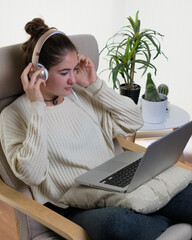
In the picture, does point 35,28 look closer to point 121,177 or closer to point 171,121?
point 121,177

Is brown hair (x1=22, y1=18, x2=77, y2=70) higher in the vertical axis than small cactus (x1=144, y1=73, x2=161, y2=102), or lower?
higher

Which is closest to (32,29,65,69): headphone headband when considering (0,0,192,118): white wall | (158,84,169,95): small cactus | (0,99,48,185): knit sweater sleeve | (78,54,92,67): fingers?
(0,99,48,185): knit sweater sleeve

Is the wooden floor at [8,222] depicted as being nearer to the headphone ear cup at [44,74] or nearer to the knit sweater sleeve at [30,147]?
the knit sweater sleeve at [30,147]

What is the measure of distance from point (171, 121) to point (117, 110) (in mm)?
518

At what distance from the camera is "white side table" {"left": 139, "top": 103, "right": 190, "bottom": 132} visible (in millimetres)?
2137

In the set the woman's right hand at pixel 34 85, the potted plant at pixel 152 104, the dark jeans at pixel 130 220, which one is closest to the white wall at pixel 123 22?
the potted plant at pixel 152 104

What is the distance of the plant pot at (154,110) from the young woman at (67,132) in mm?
309

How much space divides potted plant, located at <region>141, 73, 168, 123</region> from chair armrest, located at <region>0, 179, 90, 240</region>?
3.02ft

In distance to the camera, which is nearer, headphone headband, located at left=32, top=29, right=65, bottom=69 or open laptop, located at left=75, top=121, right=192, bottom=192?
open laptop, located at left=75, top=121, right=192, bottom=192

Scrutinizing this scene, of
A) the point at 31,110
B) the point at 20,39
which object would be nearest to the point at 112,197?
the point at 31,110

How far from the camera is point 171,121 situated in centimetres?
218

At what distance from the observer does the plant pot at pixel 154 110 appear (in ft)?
6.98

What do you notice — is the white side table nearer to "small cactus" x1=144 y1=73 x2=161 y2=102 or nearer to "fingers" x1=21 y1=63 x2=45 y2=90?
"small cactus" x1=144 y1=73 x2=161 y2=102

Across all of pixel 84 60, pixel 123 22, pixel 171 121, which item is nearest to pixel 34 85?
pixel 84 60
